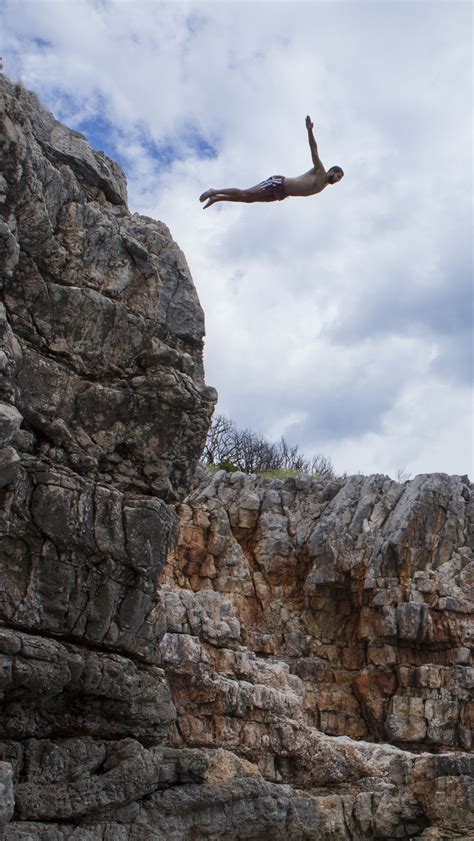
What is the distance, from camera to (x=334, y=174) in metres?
14.9

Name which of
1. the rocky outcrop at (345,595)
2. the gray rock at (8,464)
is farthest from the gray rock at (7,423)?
the rocky outcrop at (345,595)

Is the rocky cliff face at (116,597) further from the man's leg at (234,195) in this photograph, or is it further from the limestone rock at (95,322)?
the man's leg at (234,195)

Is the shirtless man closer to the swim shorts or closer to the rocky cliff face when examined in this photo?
the swim shorts

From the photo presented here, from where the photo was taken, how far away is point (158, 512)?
1552 centimetres

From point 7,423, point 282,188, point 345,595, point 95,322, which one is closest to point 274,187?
point 282,188

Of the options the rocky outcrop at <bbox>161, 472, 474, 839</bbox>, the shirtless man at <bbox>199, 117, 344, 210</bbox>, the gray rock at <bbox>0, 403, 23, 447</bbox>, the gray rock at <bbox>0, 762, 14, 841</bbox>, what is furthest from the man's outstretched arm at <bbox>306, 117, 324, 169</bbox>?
the rocky outcrop at <bbox>161, 472, 474, 839</bbox>

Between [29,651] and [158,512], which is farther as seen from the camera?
[158,512]

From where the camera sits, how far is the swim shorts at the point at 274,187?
49.2 feet

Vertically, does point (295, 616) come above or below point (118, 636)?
above

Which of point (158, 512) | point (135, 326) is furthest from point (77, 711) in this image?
point (135, 326)

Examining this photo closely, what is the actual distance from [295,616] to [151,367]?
1437cm

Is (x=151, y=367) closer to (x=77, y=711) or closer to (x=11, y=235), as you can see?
(x=11, y=235)

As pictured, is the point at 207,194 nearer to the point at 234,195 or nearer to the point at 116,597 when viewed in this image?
→ the point at 234,195

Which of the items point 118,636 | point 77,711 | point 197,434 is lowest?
point 77,711
